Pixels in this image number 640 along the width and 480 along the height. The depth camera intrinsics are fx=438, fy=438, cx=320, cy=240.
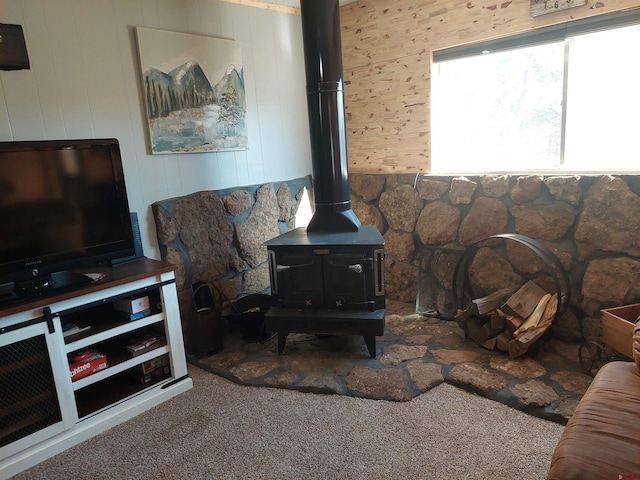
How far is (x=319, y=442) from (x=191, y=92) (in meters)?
2.24

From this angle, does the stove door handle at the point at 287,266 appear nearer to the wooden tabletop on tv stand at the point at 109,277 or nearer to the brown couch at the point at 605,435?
the wooden tabletop on tv stand at the point at 109,277

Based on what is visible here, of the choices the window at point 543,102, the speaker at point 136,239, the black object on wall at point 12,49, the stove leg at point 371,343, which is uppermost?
the black object on wall at point 12,49

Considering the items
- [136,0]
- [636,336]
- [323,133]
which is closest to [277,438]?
[636,336]

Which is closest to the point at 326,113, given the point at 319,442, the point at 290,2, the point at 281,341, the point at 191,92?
the point at 191,92

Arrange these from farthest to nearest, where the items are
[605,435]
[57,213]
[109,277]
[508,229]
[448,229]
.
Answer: [448,229]
[508,229]
[109,277]
[57,213]
[605,435]

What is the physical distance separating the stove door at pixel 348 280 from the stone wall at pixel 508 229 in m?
0.95

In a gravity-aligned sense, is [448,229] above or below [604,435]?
above

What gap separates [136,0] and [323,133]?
4.43 ft

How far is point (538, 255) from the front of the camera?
2.51m

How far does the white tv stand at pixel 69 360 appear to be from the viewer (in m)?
1.90

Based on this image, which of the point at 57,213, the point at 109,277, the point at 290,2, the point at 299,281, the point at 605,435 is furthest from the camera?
the point at 290,2

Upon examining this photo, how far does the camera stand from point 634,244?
2.47m

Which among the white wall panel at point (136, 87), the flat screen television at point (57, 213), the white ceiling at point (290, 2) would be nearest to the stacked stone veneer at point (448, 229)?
the white wall panel at point (136, 87)

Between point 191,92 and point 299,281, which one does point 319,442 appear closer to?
point 299,281
